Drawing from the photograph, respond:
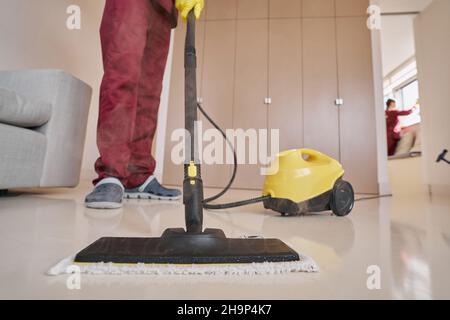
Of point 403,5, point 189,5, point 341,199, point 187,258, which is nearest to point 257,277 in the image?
point 187,258

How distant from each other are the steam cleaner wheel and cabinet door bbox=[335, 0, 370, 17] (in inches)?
90.4

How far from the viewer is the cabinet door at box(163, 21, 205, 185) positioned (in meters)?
2.61

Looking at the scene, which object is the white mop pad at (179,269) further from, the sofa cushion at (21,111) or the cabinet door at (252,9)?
the cabinet door at (252,9)

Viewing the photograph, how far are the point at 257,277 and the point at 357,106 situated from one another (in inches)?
98.0

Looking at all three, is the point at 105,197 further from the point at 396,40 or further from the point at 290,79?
the point at 396,40

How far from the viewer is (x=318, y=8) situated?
2.59 m

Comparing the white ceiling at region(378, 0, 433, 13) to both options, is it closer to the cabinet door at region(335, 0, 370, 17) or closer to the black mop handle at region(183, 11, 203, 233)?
the cabinet door at region(335, 0, 370, 17)

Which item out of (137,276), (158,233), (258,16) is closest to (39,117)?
(158,233)

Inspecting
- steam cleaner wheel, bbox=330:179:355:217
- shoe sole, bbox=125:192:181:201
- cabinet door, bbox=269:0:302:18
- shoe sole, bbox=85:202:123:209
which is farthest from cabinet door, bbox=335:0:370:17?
shoe sole, bbox=85:202:123:209

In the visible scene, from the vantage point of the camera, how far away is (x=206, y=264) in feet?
1.11

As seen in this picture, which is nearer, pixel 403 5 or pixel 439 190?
pixel 439 190
